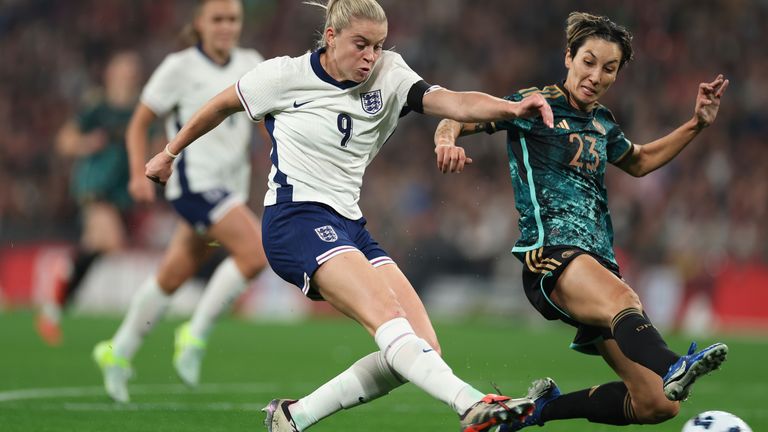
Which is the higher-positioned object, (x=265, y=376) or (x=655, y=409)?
(x=655, y=409)

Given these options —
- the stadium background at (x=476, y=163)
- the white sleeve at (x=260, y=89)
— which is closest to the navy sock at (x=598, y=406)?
the white sleeve at (x=260, y=89)

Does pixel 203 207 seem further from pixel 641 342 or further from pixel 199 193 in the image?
pixel 641 342

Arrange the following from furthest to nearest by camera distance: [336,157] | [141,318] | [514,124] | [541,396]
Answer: [141,318] → [541,396] → [514,124] → [336,157]

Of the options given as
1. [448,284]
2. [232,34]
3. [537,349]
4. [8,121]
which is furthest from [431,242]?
[232,34]

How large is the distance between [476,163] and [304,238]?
1565cm

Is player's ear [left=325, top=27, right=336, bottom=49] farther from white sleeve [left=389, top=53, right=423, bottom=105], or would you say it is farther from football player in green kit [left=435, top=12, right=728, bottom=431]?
football player in green kit [left=435, top=12, right=728, bottom=431]

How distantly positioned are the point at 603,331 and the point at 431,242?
1309 cm

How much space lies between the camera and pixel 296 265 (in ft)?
17.5

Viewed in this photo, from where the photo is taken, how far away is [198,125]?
18.2 feet

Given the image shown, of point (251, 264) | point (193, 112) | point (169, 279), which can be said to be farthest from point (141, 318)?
point (193, 112)

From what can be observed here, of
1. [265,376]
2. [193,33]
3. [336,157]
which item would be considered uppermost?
[193,33]

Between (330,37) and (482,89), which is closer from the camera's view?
(330,37)

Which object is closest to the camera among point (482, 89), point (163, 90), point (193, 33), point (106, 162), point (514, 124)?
point (514, 124)

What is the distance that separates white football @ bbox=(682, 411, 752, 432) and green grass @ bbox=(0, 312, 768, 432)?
1589 mm
